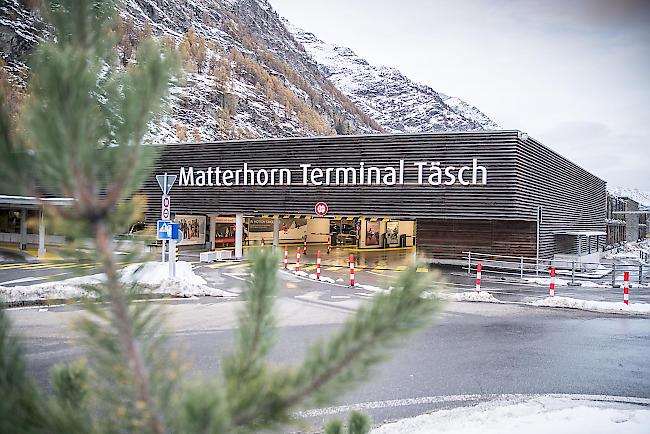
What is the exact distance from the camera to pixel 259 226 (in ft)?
105

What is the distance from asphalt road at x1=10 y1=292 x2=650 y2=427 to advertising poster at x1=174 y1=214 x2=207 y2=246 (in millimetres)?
14822

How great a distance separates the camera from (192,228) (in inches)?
1068

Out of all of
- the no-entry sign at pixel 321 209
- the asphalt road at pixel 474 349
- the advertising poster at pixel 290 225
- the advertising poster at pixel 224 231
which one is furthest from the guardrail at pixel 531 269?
the advertising poster at pixel 290 225

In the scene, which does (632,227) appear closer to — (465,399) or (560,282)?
(560,282)

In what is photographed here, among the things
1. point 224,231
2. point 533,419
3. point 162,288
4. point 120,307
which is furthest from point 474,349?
point 224,231

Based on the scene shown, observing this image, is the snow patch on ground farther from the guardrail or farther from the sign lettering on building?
the sign lettering on building

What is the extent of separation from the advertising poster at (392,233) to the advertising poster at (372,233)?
0.73 metres

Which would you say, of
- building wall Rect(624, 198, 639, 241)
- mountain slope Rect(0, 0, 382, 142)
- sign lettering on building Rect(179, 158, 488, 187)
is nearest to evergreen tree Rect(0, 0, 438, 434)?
sign lettering on building Rect(179, 158, 488, 187)

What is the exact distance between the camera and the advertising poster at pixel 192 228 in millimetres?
26297

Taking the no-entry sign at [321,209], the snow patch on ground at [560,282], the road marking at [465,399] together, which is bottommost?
the road marking at [465,399]

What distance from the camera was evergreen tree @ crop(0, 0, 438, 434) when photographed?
3.24 feet

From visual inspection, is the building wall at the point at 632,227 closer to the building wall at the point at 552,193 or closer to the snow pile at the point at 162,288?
the building wall at the point at 552,193

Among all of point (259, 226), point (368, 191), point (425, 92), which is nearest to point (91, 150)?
point (368, 191)

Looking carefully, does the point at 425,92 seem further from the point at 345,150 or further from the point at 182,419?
the point at 182,419
